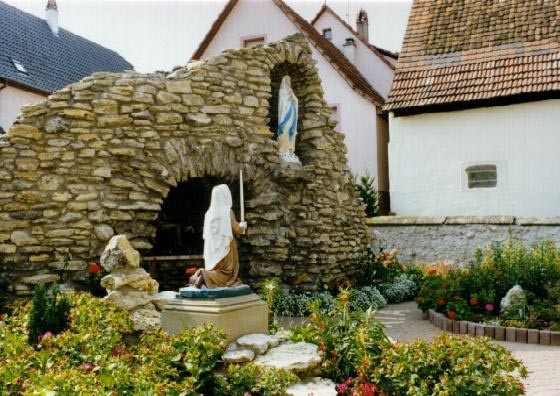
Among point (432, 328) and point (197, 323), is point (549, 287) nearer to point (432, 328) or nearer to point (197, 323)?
point (432, 328)

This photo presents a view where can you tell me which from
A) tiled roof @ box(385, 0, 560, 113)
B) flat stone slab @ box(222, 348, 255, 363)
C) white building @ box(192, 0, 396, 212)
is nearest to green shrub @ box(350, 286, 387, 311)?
flat stone slab @ box(222, 348, 255, 363)

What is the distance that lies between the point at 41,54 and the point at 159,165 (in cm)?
1328

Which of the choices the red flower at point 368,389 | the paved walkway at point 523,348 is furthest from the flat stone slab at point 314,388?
the paved walkway at point 523,348

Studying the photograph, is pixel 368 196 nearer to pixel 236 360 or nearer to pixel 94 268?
pixel 94 268

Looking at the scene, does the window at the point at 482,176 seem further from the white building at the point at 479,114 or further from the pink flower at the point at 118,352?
the pink flower at the point at 118,352

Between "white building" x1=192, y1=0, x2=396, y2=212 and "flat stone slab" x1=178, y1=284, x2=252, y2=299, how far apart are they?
36.4ft

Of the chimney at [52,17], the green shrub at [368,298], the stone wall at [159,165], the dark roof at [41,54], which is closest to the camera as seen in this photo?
the stone wall at [159,165]

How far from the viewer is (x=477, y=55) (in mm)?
14602

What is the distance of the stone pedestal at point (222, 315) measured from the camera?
18.3 ft

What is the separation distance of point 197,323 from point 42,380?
5.64 feet

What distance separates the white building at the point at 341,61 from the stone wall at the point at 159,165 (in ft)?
20.1

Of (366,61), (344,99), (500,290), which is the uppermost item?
(366,61)

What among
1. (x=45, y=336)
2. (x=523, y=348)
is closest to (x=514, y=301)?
(x=523, y=348)

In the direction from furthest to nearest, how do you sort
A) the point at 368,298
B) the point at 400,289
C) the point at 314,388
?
→ the point at 400,289, the point at 368,298, the point at 314,388
